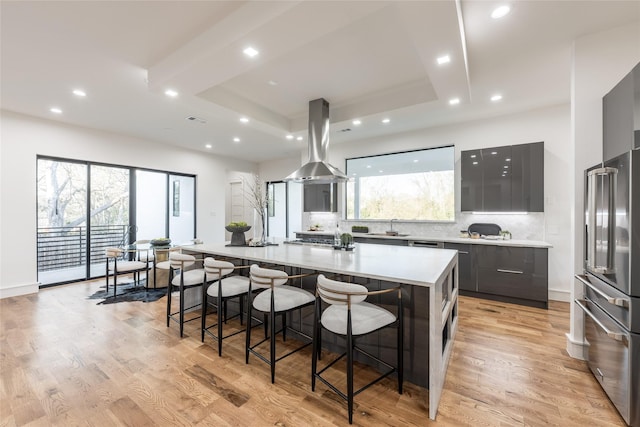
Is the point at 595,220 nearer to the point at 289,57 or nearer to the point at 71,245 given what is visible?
the point at 289,57

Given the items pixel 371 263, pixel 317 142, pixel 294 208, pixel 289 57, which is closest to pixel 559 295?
pixel 371 263

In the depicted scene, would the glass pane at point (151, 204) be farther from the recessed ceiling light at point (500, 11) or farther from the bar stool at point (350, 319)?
the recessed ceiling light at point (500, 11)

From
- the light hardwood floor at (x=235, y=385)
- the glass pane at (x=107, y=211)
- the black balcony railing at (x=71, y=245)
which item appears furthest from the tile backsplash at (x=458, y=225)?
the black balcony railing at (x=71, y=245)

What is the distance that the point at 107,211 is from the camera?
Result: 5.59 m

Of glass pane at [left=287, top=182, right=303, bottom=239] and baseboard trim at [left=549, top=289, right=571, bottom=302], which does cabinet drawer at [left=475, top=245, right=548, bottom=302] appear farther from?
glass pane at [left=287, top=182, right=303, bottom=239]

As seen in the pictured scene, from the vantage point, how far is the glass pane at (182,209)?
269 inches

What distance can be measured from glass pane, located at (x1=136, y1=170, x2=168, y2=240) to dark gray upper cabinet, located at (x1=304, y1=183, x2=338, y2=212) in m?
3.44

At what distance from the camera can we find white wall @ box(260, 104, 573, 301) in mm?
4086

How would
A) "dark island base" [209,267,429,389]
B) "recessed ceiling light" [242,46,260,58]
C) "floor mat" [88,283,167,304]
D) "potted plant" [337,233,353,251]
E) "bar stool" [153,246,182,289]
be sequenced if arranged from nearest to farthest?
"dark island base" [209,267,429,389] → "recessed ceiling light" [242,46,260,58] → "potted plant" [337,233,353,251] → "bar stool" [153,246,182,289] → "floor mat" [88,283,167,304]

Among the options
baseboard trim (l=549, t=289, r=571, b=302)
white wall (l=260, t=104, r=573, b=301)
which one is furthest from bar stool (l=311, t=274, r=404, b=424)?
baseboard trim (l=549, t=289, r=571, b=302)

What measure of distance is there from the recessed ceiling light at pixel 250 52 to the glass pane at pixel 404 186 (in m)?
3.78

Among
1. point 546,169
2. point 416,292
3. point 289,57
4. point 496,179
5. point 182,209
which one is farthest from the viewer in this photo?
point 182,209

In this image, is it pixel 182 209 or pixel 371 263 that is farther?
pixel 182 209

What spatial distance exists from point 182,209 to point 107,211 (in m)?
1.64
